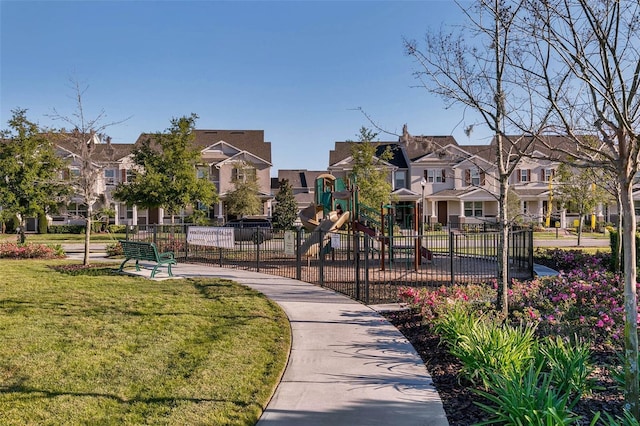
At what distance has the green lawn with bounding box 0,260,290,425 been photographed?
419cm

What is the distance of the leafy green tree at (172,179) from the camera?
77.6ft

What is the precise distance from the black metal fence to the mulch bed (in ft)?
10.1

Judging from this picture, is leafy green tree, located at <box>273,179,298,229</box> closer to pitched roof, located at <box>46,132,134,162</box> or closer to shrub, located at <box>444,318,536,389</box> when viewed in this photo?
pitched roof, located at <box>46,132,134,162</box>

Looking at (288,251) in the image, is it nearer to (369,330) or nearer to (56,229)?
(369,330)

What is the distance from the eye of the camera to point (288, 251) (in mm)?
13961

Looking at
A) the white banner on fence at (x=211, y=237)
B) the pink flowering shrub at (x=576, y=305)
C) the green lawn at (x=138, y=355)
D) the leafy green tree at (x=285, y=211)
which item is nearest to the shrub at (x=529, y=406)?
the green lawn at (x=138, y=355)

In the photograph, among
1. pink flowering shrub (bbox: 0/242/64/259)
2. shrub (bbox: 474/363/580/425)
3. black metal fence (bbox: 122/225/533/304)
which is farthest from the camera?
pink flowering shrub (bbox: 0/242/64/259)

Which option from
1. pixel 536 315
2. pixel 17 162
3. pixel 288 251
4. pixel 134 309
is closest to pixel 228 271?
pixel 288 251

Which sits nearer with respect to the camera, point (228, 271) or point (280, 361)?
point (280, 361)

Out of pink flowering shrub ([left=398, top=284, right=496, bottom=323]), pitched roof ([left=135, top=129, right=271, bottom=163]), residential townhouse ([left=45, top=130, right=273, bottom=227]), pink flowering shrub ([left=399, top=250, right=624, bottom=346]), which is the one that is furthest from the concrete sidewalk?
pitched roof ([left=135, top=129, right=271, bottom=163])

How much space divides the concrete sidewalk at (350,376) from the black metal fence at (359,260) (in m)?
1.84

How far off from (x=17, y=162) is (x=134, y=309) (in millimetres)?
22173

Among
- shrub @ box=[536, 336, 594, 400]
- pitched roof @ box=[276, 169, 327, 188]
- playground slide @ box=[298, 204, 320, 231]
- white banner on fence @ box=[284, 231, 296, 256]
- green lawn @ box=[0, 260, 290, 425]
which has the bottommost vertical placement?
green lawn @ box=[0, 260, 290, 425]

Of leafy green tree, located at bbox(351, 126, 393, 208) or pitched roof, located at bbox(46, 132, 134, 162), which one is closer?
leafy green tree, located at bbox(351, 126, 393, 208)
